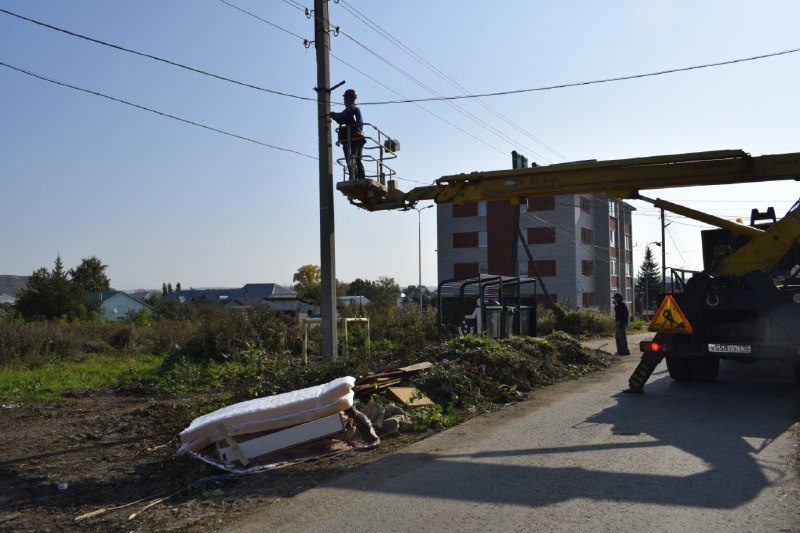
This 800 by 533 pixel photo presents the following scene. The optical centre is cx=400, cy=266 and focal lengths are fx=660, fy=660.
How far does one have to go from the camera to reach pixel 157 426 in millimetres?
9516

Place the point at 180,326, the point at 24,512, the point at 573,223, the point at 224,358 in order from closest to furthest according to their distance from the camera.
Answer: the point at 24,512
the point at 224,358
the point at 180,326
the point at 573,223

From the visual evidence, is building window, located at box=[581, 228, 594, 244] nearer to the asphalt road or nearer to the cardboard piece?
the asphalt road

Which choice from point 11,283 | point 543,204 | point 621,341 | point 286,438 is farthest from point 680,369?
point 11,283

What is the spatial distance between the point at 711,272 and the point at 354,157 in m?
7.25

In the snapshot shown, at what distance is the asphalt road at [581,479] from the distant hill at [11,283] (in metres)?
94.4

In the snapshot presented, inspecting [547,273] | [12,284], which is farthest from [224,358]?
[12,284]

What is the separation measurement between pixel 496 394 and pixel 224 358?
8.42 m

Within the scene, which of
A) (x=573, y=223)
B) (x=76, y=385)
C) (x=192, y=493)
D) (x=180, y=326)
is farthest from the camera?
(x=573, y=223)

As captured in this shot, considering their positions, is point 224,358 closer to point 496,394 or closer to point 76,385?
point 76,385

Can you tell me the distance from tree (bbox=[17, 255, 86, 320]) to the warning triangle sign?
2956 cm

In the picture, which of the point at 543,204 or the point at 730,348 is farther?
the point at 543,204

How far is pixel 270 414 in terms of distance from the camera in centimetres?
719

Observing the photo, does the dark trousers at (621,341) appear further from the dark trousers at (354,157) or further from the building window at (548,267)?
the building window at (548,267)

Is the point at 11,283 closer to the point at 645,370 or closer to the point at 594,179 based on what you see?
the point at 594,179
